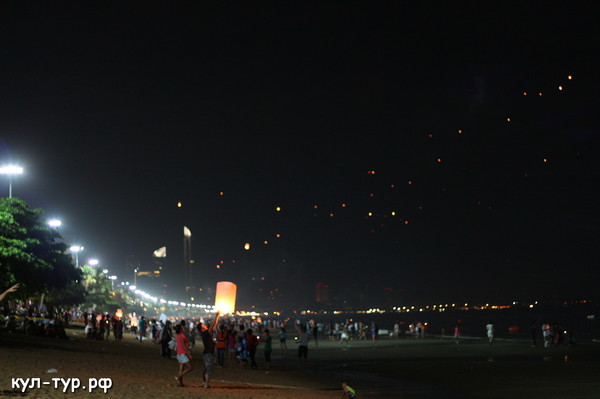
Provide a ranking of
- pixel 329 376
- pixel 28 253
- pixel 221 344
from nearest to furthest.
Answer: pixel 221 344
pixel 329 376
pixel 28 253

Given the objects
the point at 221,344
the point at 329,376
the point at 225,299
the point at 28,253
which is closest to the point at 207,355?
the point at 225,299

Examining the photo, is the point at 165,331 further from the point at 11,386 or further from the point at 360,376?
the point at 11,386

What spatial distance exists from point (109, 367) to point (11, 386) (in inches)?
350

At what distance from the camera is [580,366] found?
31.8m

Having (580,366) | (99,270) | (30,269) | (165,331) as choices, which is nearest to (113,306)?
(99,270)

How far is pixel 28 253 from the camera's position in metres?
44.4

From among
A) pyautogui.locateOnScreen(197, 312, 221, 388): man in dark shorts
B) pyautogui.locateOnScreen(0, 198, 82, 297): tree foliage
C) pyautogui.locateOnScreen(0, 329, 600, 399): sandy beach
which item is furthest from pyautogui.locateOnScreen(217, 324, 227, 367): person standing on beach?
pyautogui.locateOnScreen(0, 198, 82, 297): tree foliage

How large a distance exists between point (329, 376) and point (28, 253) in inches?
898

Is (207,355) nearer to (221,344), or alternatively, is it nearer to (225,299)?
(225,299)

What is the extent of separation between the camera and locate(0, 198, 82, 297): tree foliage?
39.1 metres

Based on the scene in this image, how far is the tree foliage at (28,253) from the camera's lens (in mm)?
39094

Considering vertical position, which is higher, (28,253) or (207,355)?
(28,253)

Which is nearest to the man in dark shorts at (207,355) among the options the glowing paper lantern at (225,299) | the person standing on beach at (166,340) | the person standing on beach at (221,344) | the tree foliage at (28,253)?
the glowing paper lantern at (225,299)

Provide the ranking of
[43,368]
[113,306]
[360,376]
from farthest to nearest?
[113,306] → [360,376] → [43,368]
